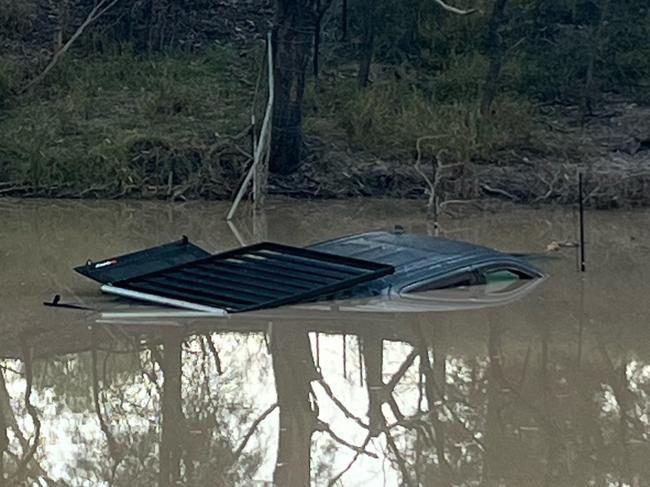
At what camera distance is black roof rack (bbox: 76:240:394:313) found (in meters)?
7.80

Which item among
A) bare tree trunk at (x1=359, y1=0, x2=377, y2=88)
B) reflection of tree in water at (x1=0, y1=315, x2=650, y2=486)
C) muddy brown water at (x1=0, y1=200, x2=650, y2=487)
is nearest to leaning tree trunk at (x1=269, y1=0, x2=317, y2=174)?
bare tree trunk at (x1=359, y1=0, x2=377, y2=88)

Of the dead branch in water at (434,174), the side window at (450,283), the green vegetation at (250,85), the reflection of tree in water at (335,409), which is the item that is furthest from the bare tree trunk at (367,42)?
the reflection of tree in water at (335,409)

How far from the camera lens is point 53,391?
655 cm

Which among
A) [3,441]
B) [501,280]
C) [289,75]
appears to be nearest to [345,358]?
[3,441]

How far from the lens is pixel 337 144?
45.2 feet

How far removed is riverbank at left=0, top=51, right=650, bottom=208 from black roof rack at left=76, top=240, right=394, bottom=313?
3.95 metres

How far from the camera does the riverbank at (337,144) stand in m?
12.9

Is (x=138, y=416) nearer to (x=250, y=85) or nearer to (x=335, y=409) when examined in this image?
(x=335, y=409)

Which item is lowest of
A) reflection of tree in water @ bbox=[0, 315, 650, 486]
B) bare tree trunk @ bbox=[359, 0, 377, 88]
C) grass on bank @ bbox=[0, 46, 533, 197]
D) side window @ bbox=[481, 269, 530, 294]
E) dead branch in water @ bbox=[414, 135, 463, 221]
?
reflection of tree in water @ bbox=[0, 315, 650, 486]

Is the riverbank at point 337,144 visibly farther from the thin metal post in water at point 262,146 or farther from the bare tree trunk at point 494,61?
the thin metal post in water at point 262,146

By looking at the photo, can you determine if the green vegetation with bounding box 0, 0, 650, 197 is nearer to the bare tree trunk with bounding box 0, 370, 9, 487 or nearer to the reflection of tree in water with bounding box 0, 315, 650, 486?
the reflection of tree in water with bounding box 0, 315, 650, 486

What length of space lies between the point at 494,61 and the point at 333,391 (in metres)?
8.17

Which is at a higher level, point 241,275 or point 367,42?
point 367,42

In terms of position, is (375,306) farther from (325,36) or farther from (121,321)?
(325,36)
